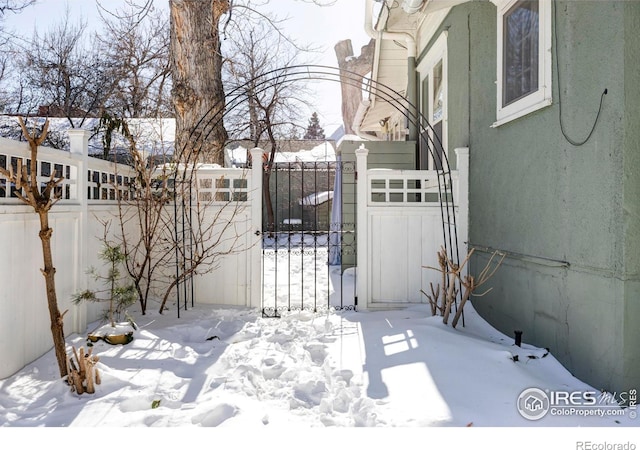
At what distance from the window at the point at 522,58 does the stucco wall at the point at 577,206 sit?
105mm

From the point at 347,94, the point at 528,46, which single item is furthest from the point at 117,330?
the point at 347,94

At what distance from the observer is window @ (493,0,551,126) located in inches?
129

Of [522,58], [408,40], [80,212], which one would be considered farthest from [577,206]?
[408,40]

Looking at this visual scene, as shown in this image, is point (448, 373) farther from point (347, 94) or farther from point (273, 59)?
point (347, 94)

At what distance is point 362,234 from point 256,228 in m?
1.21

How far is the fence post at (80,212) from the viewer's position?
12.3 ft

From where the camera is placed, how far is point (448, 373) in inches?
114

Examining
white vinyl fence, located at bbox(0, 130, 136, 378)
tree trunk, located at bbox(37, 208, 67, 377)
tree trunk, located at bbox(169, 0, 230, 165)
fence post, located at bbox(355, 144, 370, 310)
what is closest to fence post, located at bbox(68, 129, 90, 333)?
white vinyl fence, located at bbox(0, 130, 136, 378)

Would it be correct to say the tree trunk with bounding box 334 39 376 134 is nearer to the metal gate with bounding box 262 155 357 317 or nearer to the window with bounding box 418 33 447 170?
the metal gate with bounding box 262 155 357 317

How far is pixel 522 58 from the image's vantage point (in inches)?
148

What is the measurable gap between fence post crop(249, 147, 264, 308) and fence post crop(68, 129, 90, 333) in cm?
172

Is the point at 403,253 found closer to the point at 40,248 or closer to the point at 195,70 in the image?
the point at 40,248

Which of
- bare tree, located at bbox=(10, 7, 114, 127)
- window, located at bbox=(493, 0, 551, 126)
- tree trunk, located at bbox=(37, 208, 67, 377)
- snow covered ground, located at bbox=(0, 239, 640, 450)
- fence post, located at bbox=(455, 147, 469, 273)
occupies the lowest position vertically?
snow covered ground, located at bbox=(0, 239, 640, 450)

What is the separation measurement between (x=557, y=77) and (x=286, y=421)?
9.61 ft
